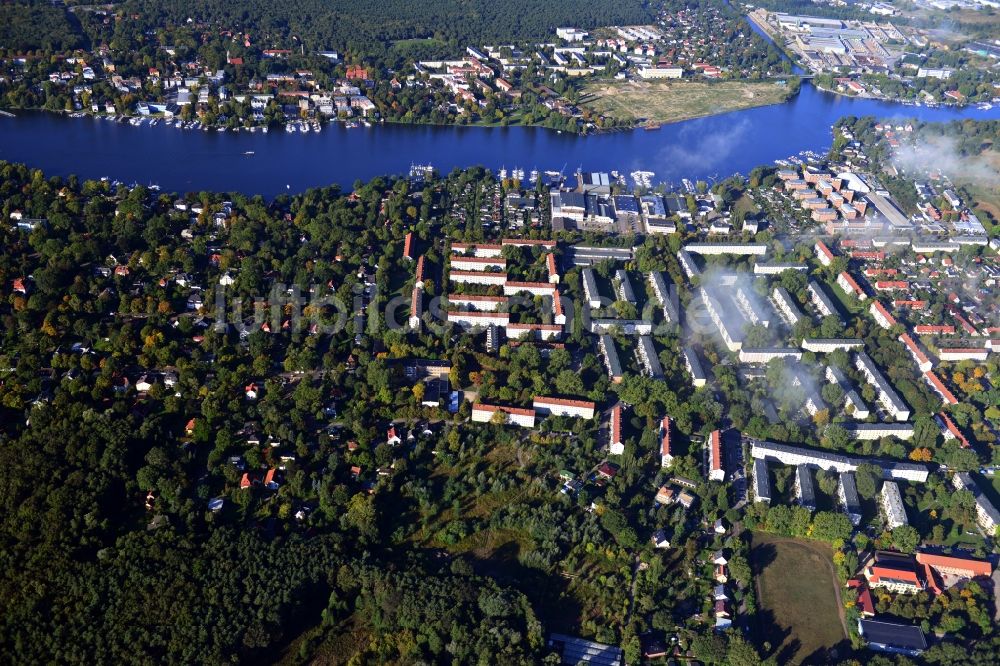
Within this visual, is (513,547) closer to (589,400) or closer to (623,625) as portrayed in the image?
(623,625)

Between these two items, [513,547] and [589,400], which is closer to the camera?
[513,547]

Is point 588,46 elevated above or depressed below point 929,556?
above

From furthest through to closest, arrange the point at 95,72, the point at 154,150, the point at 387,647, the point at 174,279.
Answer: the point at 95,72 → the point at 154,150 → the point at 174,279 → the point at 387,647

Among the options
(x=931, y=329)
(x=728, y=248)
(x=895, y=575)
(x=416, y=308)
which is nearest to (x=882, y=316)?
(x=931, y=329)

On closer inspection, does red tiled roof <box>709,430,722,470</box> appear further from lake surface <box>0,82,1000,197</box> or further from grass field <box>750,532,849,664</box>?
lake surface <box>0,82,1000,197</box>

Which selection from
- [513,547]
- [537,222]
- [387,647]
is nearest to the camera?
[387,647]

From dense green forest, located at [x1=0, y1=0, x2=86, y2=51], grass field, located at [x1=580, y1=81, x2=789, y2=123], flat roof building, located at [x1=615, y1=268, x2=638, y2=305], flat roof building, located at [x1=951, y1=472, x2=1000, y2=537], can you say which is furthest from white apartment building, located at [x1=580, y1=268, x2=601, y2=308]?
dense green forest, located at [x1=0, y1=0, x2=86, y2=51]

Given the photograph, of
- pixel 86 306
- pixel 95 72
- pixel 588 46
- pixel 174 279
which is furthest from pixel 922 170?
pixel 95 72
